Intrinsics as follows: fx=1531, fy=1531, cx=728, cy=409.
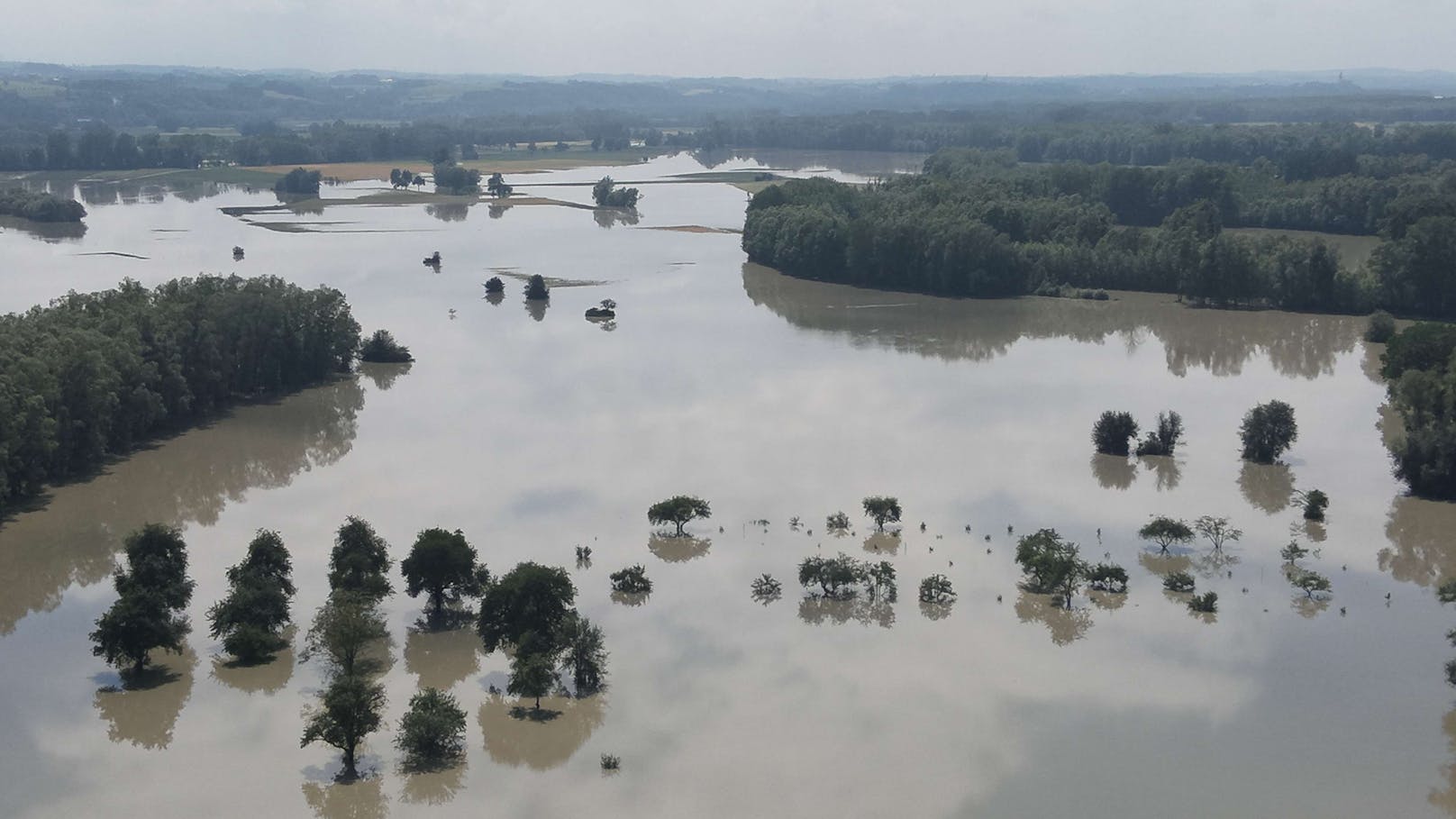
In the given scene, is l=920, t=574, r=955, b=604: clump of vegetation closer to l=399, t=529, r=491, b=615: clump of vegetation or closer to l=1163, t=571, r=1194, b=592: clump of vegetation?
l=1163, t=571, r=1194, b=592: clump of vegetation

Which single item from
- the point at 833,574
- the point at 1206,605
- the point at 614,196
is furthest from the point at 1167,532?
the point at 614,196

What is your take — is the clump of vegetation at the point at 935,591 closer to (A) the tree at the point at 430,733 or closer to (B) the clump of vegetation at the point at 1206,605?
(B) the clump of vegetation at the point at 1206,605

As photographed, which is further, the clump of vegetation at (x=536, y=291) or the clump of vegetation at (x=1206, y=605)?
the clump of vegetation at (x=536, y=291)

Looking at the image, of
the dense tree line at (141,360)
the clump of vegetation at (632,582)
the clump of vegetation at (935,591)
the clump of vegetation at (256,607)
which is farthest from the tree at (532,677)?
the dense tree line at (141,360)

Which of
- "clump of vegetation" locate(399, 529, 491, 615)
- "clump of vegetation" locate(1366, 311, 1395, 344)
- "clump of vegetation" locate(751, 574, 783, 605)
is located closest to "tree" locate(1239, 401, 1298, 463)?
"clump of vegetation" locate(751, 574, 783, 605)

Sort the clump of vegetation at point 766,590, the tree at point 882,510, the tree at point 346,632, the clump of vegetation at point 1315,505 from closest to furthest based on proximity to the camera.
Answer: the tree at point 346,632 < the clump of vegetation at point 766,590 < the tree at point 882,510 < the clump of vegetation at point 1315,505

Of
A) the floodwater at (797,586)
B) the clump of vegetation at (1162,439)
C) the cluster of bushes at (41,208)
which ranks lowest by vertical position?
the floodwater at (797,586)

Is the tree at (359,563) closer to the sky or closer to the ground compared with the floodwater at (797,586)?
closer to the sky
